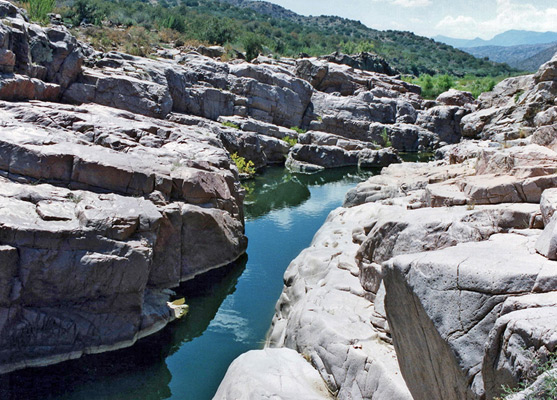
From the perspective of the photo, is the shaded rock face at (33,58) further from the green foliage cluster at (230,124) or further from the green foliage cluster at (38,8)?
the green foliage cluster at (230,124)

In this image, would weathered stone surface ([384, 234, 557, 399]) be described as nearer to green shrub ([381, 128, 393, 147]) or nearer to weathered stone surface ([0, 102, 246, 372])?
weathered stone surface ([0, 102, 246, 372])

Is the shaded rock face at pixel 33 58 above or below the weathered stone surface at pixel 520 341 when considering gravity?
above

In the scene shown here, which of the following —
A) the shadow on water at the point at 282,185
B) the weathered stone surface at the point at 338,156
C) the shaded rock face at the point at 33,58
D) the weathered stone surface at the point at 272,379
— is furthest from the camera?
the weathered stone surface at the point at 338,156

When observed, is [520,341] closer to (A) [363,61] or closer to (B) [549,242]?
(B) [549,242]

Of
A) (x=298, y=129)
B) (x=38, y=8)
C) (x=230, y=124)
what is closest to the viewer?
(x=38, y=8)

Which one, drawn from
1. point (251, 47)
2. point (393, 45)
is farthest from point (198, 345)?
point (393, 45)

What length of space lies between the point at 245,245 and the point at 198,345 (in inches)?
246

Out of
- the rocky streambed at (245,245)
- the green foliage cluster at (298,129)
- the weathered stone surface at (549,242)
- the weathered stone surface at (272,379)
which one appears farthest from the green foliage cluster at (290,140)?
the weathered stone surface at (549,242)

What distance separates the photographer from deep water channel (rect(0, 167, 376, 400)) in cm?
1051

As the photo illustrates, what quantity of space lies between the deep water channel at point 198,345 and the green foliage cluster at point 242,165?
24.4 ft

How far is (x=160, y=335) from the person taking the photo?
41.7 feet

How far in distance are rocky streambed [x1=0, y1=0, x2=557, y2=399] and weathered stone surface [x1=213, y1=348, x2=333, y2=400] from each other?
1.4 inches

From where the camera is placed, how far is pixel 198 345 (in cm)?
1280

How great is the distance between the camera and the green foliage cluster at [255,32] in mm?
47062
